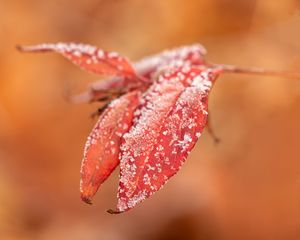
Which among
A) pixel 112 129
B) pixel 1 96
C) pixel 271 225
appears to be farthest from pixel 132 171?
pixel 1 96

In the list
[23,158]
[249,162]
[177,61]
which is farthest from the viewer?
[23,158]

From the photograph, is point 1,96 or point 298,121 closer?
point 298,121

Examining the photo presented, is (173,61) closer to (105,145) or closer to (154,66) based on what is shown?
(154,66)

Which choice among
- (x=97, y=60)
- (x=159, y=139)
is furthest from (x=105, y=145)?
(x=97, y=60)

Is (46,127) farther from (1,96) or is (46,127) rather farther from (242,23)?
(242,23)

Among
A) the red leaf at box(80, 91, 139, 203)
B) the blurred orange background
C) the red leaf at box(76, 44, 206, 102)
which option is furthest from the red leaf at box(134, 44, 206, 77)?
the blurred orange background
